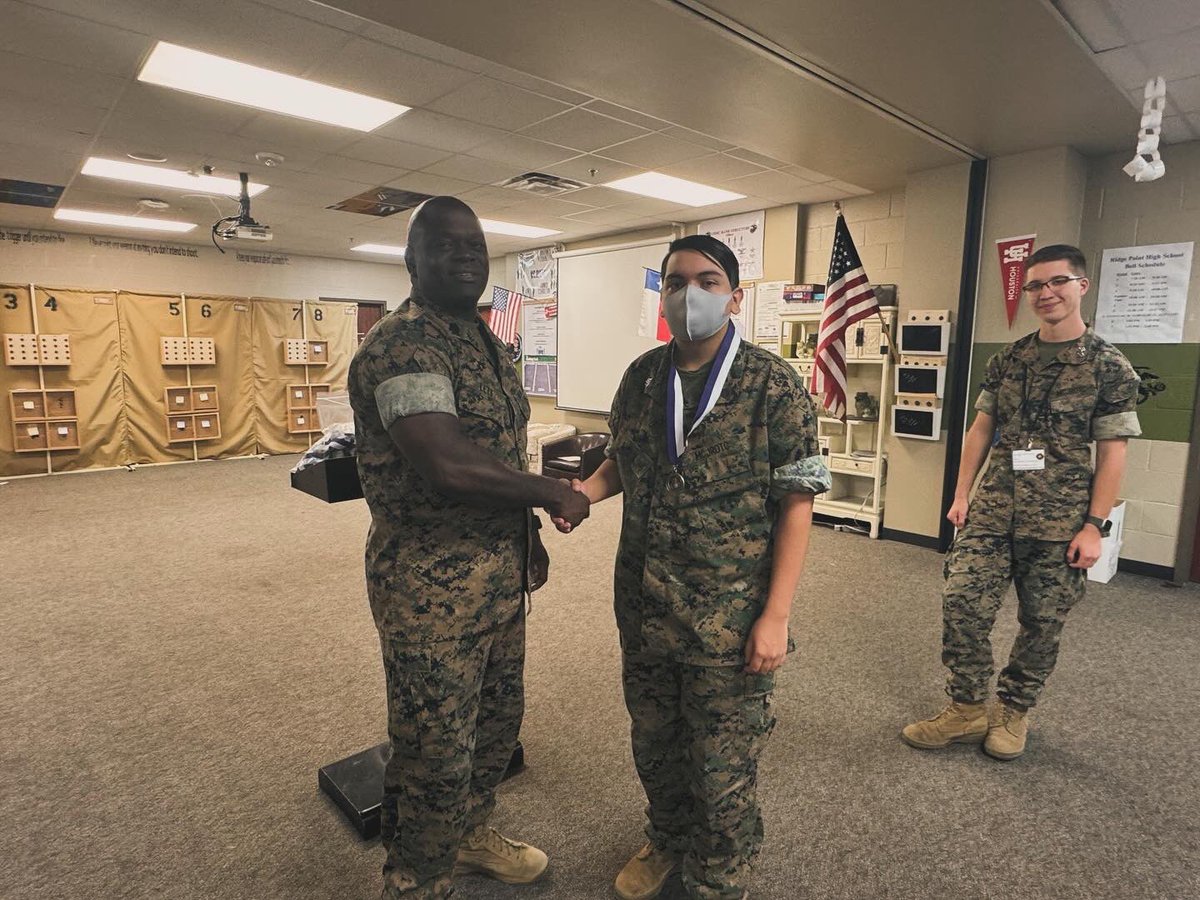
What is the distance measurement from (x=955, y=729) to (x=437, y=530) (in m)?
2.01

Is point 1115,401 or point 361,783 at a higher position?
point 1115,401

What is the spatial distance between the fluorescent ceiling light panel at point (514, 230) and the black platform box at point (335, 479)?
18.9 feet

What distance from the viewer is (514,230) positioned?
301 inches

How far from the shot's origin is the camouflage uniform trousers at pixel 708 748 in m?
1.38

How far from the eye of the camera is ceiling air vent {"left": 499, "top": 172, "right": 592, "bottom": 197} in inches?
211

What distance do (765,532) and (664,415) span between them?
0.33 meters

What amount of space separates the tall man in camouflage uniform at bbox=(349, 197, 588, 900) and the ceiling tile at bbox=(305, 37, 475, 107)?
236cm

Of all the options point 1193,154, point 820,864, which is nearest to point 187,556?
point 820,864

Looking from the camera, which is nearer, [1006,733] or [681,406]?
[681,406]

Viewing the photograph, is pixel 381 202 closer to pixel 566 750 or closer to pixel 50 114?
pixel 50 114

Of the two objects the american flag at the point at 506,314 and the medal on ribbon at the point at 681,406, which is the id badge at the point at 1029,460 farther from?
the american flag at the point at 506,314

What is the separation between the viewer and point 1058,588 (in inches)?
82.7

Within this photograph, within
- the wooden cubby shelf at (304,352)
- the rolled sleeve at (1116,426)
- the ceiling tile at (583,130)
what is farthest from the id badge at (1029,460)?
the wooden cubby shelf at (304,352)

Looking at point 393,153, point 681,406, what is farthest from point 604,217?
point 681,406
